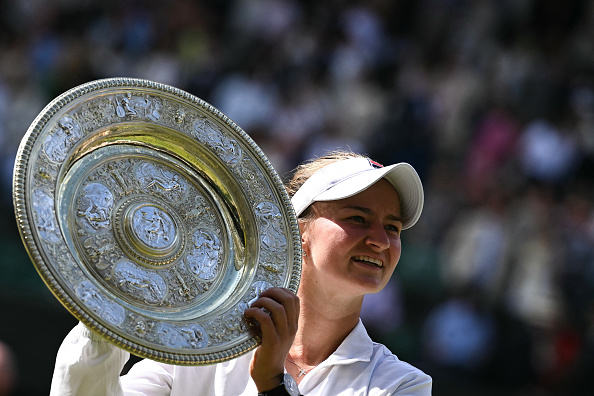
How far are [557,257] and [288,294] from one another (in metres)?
5.67

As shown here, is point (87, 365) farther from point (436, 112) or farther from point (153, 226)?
Answer: point (436, 112)

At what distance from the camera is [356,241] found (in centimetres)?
259

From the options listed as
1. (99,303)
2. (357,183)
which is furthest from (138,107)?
(357,183)

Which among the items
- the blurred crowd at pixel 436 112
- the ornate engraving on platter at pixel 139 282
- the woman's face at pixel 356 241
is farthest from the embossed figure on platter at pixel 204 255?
the blurred crowd at pixel 436 112

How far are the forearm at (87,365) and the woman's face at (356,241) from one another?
0.66 metres

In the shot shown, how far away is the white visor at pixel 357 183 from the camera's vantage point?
8.60 feet

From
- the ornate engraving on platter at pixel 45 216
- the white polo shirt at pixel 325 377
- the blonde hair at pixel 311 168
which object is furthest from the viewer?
the blonde hair at pixel 311 168

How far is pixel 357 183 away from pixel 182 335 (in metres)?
0.73

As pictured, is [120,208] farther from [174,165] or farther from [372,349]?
[372,349]

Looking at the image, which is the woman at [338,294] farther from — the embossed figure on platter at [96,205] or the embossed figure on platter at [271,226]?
the embossed figure on platter at [96,205]

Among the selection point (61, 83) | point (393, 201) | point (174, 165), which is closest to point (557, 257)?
point (61, 83)

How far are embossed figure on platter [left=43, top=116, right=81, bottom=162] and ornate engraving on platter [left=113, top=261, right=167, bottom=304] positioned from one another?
0.28 metres

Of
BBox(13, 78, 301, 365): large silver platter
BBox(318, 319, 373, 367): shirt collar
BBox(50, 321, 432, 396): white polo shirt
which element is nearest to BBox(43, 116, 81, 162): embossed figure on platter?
BBox(13, 78, 301, 365): large silver platter

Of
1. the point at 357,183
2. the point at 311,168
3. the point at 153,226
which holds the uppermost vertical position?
the point at 311,168
